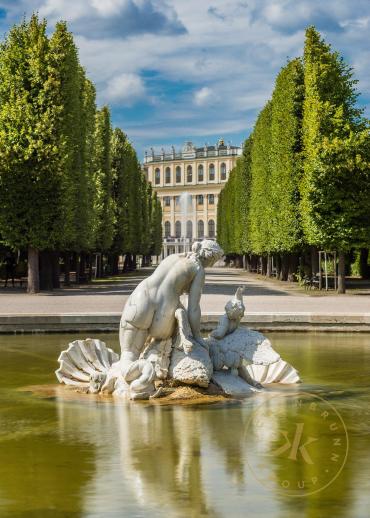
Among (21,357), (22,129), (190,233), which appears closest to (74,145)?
(22,129)

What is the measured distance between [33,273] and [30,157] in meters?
3.94

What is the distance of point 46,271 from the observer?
105 ft

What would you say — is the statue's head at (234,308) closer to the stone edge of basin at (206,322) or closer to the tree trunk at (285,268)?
the stone edge of basin at (206,322)

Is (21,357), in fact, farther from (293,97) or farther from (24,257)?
(24,257)

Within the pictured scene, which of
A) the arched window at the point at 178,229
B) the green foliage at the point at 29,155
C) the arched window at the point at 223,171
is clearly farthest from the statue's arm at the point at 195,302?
the arched window at the point at 223,171

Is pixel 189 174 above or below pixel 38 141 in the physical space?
above

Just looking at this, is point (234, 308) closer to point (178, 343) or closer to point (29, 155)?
point (178, 343)

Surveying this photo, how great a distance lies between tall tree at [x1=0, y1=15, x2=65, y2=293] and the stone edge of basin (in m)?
14.5

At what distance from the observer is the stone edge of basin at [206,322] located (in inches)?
605

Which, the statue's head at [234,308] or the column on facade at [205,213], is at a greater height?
the column on facade at [205,213]

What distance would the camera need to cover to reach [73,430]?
7.48m

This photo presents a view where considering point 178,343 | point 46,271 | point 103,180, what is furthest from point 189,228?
point 178,343

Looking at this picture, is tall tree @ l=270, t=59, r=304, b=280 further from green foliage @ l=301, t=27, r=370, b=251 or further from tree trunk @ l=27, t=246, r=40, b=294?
tree trunk @ l=27, t=246, r=40, b=294

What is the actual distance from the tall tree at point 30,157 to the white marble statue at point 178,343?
66.8 ft
